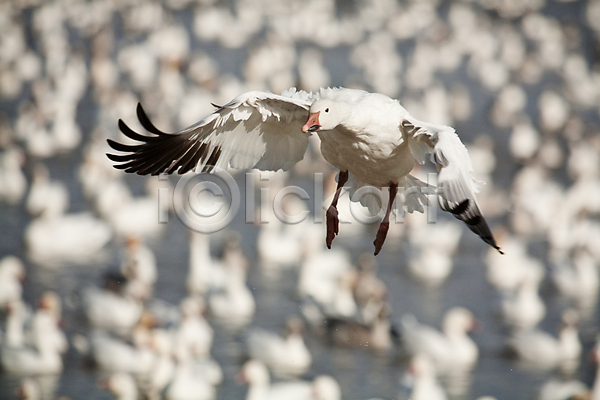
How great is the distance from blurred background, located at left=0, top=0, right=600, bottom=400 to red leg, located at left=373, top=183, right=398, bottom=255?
15.8 ft

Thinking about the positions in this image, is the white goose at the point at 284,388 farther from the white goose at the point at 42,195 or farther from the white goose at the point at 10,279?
the white goose at the point at 42,195

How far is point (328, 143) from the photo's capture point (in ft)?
18.6

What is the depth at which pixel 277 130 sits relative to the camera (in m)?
6.11

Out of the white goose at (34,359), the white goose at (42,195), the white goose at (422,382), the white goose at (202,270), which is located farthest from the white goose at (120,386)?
the white goose at (42,195)

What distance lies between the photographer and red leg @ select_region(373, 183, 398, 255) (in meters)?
6.00

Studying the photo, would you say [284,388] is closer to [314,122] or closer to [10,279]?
[10,279]

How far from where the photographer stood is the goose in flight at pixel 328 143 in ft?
15.4

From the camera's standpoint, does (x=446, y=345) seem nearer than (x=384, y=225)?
No

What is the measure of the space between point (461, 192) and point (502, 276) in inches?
442

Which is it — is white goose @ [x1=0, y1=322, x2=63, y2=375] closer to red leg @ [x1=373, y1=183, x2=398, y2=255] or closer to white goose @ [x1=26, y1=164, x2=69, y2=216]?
white goose @ [x1=26, y1=164, x2=69, y2=216]

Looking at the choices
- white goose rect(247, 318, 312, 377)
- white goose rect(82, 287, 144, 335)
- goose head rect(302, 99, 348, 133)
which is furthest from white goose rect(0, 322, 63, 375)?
goose head rect(302, 99, 348, 133)

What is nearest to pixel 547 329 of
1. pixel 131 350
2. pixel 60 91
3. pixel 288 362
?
pixel 288 362

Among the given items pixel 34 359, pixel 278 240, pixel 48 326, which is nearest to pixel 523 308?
pixel 278 240

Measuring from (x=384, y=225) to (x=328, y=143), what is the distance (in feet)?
2.80
